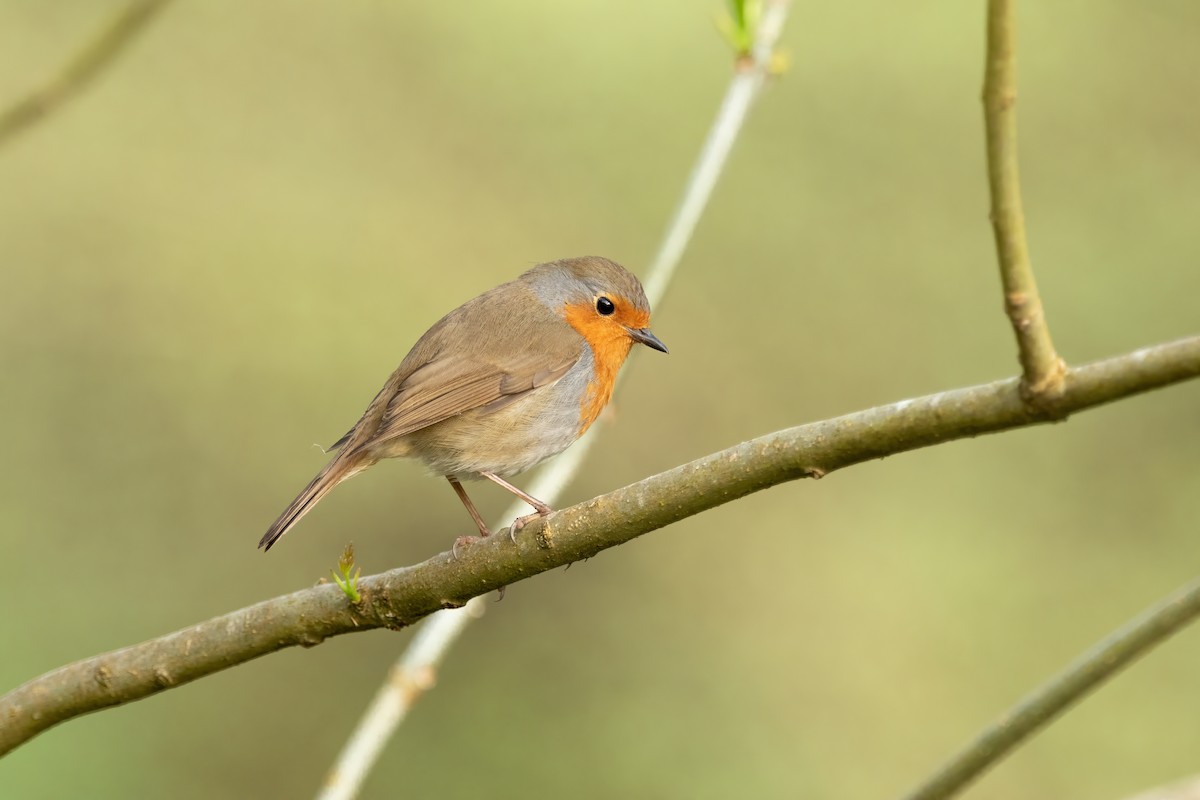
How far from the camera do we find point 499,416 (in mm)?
3748

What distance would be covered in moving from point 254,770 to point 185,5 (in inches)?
206

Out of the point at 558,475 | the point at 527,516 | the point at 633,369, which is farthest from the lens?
the point at 633,369

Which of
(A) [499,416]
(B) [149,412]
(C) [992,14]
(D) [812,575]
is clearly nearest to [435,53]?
(B) [149,412]

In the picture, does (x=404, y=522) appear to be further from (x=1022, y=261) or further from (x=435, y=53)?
(x=1022, y=261)

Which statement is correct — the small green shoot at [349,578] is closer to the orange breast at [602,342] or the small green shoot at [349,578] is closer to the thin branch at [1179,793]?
the orange breast at [602,342]

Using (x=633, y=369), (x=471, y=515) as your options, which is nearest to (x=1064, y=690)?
Result: (x=471, y=515)

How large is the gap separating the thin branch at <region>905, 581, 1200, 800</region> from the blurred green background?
496 cm

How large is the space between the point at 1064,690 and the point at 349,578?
1.36m

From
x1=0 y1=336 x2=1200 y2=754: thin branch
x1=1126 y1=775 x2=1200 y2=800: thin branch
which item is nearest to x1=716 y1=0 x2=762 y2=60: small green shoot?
x1=0 y1=336 x2=1200 y2=754: thin branch

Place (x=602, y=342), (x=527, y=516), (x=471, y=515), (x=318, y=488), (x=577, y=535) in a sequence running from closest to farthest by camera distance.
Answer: (x=577, y=535)
(x=527, y=516)
(x=318, y=488)
(x=471, y=515)
(x=602, y=342)

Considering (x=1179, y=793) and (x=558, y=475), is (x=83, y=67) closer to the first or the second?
(x=558, y=475)

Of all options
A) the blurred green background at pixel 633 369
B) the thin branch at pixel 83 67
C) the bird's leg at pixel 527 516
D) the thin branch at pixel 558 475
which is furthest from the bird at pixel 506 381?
the blurred green background at pixel 633 369

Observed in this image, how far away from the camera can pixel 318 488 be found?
133 inches

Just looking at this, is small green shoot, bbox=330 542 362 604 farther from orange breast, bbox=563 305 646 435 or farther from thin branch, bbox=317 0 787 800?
orange breast, bbox=563 305 646 435
